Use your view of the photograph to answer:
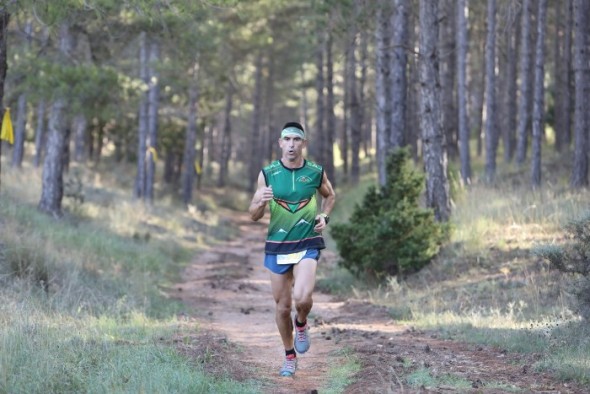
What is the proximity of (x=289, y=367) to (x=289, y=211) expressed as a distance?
1555 millimetres

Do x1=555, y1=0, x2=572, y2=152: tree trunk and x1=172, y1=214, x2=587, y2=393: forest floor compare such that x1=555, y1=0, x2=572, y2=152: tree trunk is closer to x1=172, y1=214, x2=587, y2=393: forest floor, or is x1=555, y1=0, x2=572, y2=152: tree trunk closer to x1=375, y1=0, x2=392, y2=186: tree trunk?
x1=375, y1=0, x2=392, y2=186: tree trunk

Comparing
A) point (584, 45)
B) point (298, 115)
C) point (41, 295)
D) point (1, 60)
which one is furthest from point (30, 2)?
point (298, 115)

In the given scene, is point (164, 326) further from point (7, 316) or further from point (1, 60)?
point (1, 60)

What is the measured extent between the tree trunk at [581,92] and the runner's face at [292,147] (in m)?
13.3

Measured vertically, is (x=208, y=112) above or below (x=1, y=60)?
above

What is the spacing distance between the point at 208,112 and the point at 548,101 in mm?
21943

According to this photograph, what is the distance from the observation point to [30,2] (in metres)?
10.2

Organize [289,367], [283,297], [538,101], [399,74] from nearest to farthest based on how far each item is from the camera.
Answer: [283,297] → [289,367] → [399,74] → [538,101]

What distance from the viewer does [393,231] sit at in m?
14.0

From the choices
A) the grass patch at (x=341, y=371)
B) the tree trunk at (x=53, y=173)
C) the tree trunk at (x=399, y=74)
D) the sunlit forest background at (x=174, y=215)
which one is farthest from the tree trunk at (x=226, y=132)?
the grass patch at (x=341, y=371)

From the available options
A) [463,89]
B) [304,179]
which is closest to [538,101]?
[463,89]

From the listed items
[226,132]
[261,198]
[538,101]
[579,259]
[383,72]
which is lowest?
[579,259]

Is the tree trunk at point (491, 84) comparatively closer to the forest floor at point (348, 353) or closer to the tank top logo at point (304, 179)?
the forest floor at point (348, 353)

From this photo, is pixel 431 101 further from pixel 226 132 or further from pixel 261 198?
pixel 226 132
